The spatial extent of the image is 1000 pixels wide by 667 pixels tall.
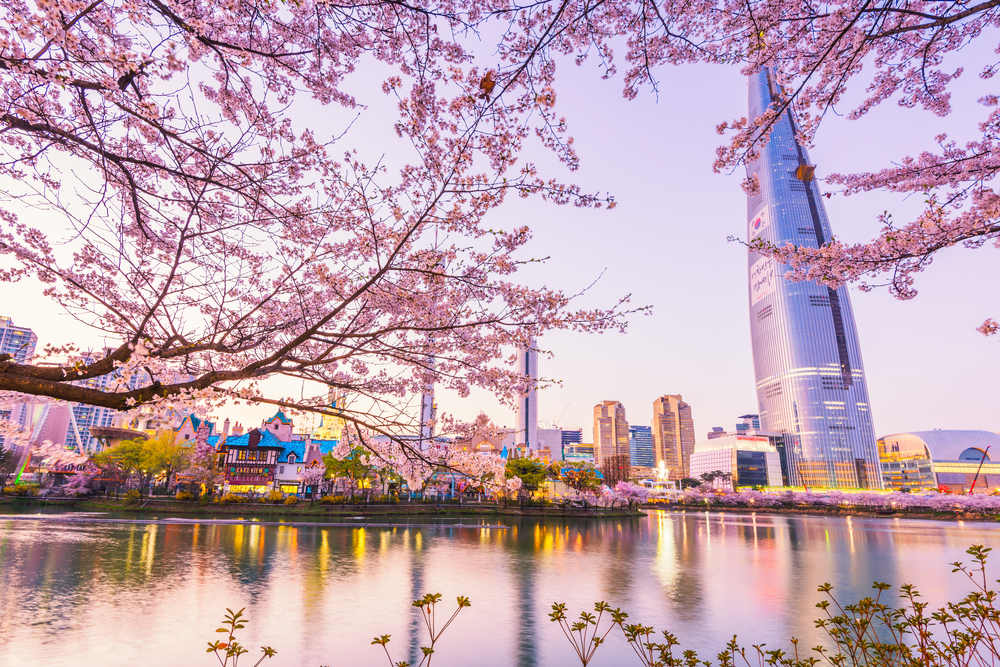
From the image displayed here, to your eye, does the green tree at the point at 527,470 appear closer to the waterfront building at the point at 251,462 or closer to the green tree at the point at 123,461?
the waterfront building at the point at 251,462

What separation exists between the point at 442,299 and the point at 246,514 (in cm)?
5621

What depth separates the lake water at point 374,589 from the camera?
1449 cm

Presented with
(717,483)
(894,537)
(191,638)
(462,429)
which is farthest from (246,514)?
(717,483)

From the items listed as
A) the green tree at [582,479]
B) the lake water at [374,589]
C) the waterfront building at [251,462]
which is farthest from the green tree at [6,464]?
the green tree at [582,479]

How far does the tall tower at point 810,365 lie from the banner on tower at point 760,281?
510 mm

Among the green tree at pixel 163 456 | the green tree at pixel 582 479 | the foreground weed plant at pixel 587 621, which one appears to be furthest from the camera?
the green tree at pixel 582 479

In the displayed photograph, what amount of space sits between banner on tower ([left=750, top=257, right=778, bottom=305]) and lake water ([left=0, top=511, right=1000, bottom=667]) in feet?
Answer: 483

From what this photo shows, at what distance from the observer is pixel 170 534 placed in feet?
120

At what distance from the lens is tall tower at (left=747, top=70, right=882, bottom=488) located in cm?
15812

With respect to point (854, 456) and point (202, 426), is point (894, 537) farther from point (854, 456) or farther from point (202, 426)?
point (854, 456)

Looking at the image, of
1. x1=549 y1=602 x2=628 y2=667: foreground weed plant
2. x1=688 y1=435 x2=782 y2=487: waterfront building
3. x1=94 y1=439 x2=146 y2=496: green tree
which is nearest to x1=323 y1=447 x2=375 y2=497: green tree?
x1=94 y1=439 x2=146 y2=496: green tree

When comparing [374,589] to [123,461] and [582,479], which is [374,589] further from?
[582,479]

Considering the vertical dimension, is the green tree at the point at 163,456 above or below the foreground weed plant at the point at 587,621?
above

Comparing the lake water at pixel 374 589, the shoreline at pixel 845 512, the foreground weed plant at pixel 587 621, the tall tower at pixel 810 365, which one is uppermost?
the tall tower at pixel 810 365
